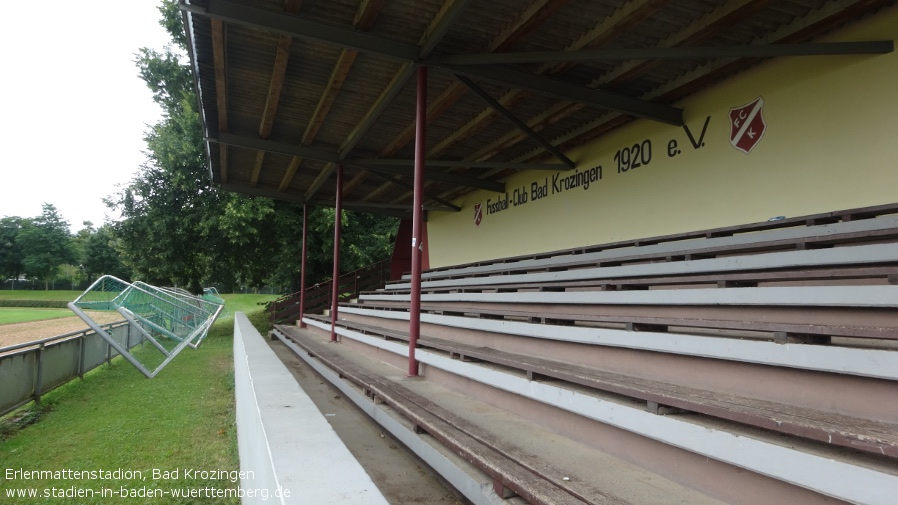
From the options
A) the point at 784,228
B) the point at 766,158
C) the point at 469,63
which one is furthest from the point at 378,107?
the point at 784,228

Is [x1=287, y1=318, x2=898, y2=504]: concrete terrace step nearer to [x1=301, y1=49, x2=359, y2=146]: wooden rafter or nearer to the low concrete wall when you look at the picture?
the low concrete wall

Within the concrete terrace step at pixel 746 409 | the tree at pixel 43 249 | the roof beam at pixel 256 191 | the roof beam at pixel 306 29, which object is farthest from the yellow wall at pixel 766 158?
the tree at pixel 43 249

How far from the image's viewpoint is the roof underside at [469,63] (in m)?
5.12

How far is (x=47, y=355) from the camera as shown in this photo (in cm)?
762

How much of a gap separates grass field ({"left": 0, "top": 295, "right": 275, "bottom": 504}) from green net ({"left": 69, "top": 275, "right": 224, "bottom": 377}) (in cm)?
97

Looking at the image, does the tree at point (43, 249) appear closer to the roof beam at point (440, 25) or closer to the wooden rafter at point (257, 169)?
the wooden rafter at point (257, 169)

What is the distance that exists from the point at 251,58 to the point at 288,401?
19.3ft

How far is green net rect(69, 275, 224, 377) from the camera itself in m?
8.93

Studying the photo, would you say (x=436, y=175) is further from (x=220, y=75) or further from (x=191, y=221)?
(x=191, y=221)

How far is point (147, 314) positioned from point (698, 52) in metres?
10.5

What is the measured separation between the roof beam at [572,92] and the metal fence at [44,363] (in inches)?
258

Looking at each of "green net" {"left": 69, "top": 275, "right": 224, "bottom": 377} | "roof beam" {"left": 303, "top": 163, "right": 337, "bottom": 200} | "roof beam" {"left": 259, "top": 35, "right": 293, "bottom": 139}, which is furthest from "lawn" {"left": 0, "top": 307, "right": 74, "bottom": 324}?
"roof beam" {"left": 259, "top": 35, "right": 293, "bottom": 139}

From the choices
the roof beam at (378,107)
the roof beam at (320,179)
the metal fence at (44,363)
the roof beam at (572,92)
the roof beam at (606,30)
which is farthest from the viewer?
the roof beam at (320,179)

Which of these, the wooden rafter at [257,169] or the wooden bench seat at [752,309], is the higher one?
the wooden rafter at [257,169]
